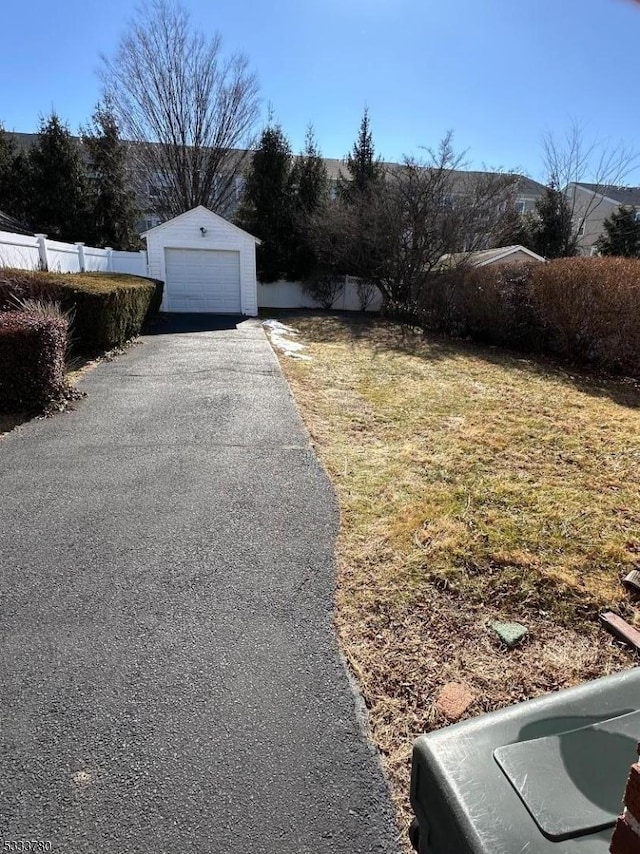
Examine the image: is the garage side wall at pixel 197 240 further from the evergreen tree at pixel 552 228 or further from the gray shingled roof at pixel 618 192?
the gray shingled roof at pixel 618 192

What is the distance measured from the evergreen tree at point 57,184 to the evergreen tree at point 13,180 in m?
0.27

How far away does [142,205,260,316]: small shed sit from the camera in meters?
16.3

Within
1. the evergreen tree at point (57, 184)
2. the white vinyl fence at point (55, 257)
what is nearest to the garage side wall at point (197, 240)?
the white vinyl fence at point (55, 257)

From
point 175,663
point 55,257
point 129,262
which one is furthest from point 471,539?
point 129,262

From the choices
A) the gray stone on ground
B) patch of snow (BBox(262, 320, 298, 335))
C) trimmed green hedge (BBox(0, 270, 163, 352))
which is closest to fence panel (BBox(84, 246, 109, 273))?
trimmed green hedge (BBox(0, 270, 163, 352))

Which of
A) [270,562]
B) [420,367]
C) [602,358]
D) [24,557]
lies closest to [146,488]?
[24,557]

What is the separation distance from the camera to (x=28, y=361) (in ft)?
18.3

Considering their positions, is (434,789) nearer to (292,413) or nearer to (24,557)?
(24,557)

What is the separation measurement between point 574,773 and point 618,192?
3649cm

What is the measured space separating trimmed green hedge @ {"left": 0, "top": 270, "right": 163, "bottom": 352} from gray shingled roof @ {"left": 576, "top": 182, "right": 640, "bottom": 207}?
94.8ft

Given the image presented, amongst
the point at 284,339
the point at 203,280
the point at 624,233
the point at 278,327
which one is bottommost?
the point at 284,339

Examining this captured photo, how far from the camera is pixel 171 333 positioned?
494 inches

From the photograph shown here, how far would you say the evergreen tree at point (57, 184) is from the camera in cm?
1789

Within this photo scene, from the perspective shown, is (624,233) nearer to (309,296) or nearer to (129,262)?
(309,296)
